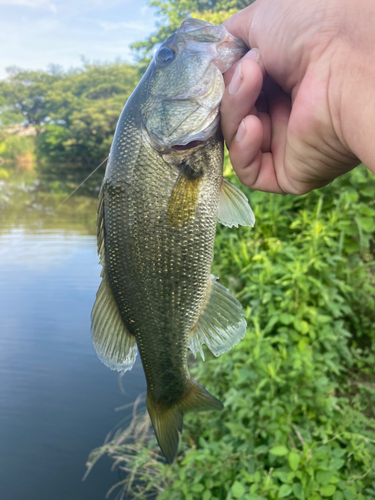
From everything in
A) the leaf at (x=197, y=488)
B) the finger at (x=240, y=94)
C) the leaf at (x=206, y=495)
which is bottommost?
the leaf at (x=197, y=488)

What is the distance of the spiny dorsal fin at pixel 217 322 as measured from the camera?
133 centimetres

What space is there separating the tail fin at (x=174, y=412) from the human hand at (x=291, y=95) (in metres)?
0.83

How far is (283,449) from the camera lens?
2041 mm

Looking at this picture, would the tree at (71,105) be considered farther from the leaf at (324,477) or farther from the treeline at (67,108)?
the leaf at (324,477)

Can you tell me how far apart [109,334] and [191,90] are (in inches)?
33.6

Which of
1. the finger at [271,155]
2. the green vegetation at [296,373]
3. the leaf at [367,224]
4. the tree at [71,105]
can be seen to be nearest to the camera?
the finger at [271,155]

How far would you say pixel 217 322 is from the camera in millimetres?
1344

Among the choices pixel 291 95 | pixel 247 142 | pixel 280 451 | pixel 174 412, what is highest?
pixel 291 95

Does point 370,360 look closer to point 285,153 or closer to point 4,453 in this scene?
point 285,153

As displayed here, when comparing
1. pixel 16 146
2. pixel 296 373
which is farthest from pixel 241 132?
pixel 16 146

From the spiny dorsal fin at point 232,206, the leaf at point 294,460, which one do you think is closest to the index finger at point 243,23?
the spiny dorsal fin at point 232,206

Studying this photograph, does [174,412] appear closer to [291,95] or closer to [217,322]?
[217,322]

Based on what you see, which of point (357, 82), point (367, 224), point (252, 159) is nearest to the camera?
→ point (357, 82)

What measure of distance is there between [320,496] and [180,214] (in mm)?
1726
